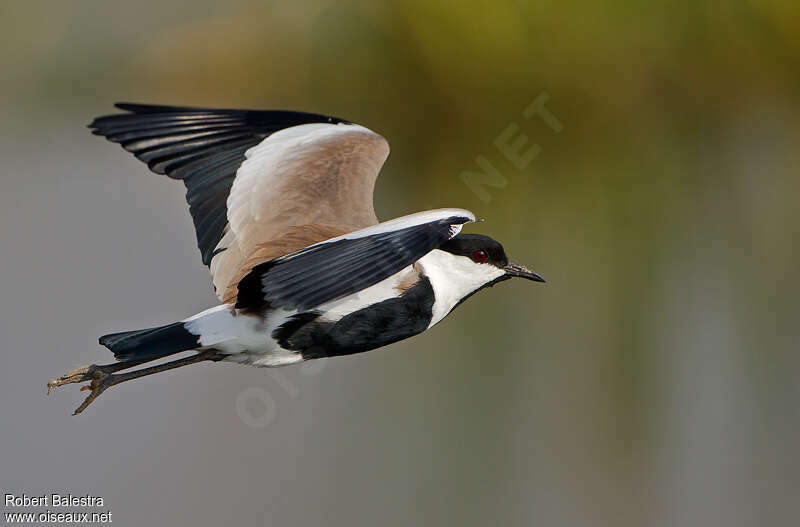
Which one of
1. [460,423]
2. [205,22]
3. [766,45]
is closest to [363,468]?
[460,423]

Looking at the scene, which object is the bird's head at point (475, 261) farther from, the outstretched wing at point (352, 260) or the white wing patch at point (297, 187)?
the outstretched wing at point (352, 260)

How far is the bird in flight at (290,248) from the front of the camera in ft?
7.16

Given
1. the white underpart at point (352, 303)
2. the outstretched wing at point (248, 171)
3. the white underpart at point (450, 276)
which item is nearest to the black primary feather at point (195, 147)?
the outstretched wing at point (248, 171)

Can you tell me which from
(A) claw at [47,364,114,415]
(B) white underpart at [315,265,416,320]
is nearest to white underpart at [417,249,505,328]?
(B) white underpart at [315,265,416,320]

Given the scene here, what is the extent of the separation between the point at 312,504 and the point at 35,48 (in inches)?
168

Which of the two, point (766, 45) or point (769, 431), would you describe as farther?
point (766, 45)

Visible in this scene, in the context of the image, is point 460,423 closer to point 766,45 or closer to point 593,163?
point 593,163

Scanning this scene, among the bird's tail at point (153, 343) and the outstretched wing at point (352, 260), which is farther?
the bird's tail at point (153, 343)

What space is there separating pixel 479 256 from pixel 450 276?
0.11 meters

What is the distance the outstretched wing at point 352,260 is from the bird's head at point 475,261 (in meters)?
0.36

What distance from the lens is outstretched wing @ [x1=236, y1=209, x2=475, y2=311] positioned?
2.10m

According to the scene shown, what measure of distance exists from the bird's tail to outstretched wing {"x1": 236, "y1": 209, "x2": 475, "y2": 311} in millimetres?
283

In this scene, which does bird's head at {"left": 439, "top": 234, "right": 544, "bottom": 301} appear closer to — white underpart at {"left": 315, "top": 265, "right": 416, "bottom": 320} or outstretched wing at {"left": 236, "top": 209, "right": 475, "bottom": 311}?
white underpart at {"left": 315, "top": 265, "right": 416, "bottom": 320}

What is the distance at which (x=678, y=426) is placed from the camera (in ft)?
16.9
